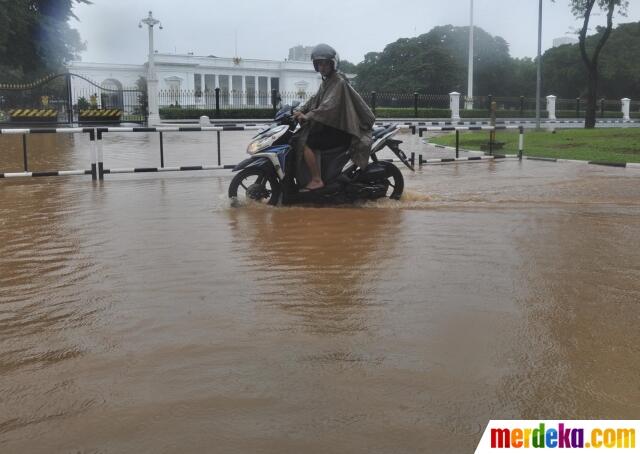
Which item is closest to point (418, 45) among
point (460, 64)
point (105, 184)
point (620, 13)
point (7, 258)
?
point (460, 64)

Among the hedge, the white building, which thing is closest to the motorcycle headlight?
the hedge

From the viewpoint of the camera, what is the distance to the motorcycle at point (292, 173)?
735 cm

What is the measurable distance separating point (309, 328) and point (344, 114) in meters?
4.01

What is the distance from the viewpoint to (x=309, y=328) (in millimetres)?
3592

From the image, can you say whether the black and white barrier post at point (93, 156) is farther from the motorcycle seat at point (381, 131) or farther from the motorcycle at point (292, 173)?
the motorcycle seat at point (381, 131)

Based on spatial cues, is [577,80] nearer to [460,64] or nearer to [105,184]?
[460,64]

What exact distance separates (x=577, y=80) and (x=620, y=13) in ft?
100

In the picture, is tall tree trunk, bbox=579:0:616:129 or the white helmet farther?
tall tree trunk, bbox=579:0:616:129

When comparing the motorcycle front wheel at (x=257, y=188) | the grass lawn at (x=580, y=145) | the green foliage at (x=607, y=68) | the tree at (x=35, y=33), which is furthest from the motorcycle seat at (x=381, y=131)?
the green foliage at (x=607, y=68)

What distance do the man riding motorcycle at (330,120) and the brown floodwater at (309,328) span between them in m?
0.68

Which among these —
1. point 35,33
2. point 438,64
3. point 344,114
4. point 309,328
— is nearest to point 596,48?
point 35,33

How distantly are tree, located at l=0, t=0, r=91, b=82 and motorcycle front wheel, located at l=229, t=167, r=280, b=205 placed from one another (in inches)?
852

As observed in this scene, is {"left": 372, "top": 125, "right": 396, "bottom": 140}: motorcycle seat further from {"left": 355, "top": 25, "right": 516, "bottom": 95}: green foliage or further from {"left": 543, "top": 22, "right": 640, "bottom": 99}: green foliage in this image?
{"left": 543, "top": 22, "right": 640, "bottom": 99}: green foliage

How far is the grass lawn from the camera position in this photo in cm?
1502
